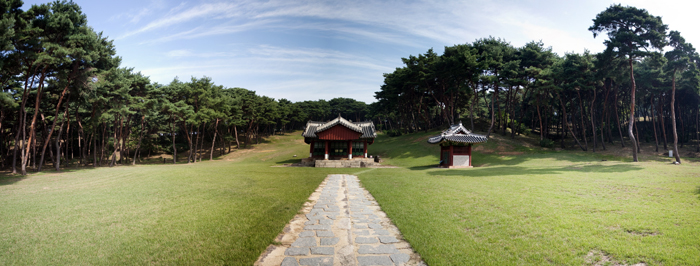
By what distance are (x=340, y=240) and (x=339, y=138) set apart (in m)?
24.1

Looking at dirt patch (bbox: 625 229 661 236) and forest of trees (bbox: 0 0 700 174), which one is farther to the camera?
forest of trees (bbox: 0 0 700 174)

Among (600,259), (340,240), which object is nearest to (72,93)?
(340,240)

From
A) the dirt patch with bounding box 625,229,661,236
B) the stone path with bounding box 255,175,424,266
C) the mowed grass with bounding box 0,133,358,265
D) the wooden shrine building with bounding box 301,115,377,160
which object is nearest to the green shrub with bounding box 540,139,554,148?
the wooden shrine building with bounding box 301,115,377,160

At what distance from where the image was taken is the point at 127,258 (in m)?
5.09

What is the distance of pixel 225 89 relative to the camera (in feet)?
186

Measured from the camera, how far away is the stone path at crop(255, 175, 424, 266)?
200 inches

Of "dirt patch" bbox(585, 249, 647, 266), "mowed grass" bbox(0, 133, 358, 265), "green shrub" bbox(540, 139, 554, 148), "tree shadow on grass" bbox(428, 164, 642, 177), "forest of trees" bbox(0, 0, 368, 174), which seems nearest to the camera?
"dirt patch" bbox(585, 249, 647, 266)

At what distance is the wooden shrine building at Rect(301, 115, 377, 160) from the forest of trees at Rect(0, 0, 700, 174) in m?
14.9

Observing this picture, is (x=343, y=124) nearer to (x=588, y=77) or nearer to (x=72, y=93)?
(x=72, y=93)

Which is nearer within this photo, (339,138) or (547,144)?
(339,138)

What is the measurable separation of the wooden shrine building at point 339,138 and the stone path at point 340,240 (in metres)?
20.8

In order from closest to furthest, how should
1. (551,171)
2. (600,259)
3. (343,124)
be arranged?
(600,259)
(551,171)
(343,124)

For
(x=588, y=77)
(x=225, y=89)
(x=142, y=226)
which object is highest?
(x=225, y=89)

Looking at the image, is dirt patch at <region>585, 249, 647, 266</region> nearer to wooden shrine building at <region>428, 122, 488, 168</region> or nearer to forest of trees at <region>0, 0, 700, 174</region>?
wooden shrine building at <region>428, 122, 488, 168</region>
